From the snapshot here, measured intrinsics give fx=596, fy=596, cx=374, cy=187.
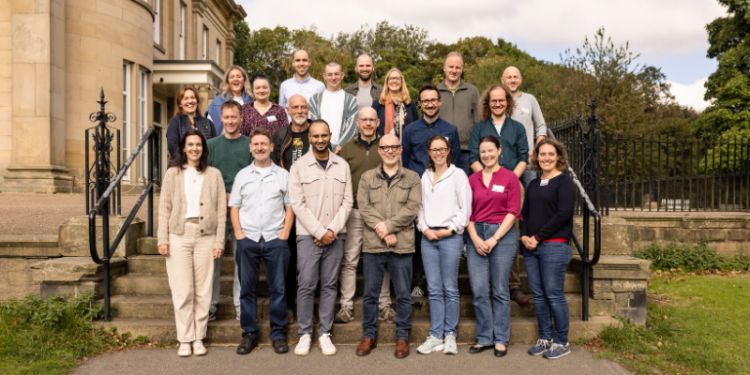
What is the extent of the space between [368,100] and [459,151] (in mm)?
1235

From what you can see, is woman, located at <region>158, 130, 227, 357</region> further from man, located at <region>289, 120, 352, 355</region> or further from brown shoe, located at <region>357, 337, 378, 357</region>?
brown shoe, located at <region>357, 337, 378, 357</region>

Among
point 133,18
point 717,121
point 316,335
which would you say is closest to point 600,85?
point 717,121

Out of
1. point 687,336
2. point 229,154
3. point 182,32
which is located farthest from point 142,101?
point 687,336

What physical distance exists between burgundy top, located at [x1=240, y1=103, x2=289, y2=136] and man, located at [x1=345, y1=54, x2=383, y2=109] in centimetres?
79

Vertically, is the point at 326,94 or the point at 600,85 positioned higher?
the point at 600,85

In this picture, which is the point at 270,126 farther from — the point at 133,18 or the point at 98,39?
the point at 133,18

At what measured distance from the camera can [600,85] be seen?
1822 centimetres

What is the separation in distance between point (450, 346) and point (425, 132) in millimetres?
1838

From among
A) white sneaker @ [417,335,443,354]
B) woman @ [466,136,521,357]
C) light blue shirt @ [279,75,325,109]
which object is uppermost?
light blue shirt @ [279,75,325,109]

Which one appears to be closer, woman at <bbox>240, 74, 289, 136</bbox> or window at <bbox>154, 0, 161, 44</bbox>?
woman at <bbox>240, 74, 289, 136</bbox>

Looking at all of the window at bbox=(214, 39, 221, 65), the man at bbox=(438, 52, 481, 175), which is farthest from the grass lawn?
the window at bbox=(214, 39, 221, 65)

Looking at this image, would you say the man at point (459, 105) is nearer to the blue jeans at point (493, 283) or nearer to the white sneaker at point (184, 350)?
the blue jeans at point (493, 283)

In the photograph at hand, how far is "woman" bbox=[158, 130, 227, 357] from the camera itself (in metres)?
4.78

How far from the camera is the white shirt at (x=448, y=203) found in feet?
15.8
